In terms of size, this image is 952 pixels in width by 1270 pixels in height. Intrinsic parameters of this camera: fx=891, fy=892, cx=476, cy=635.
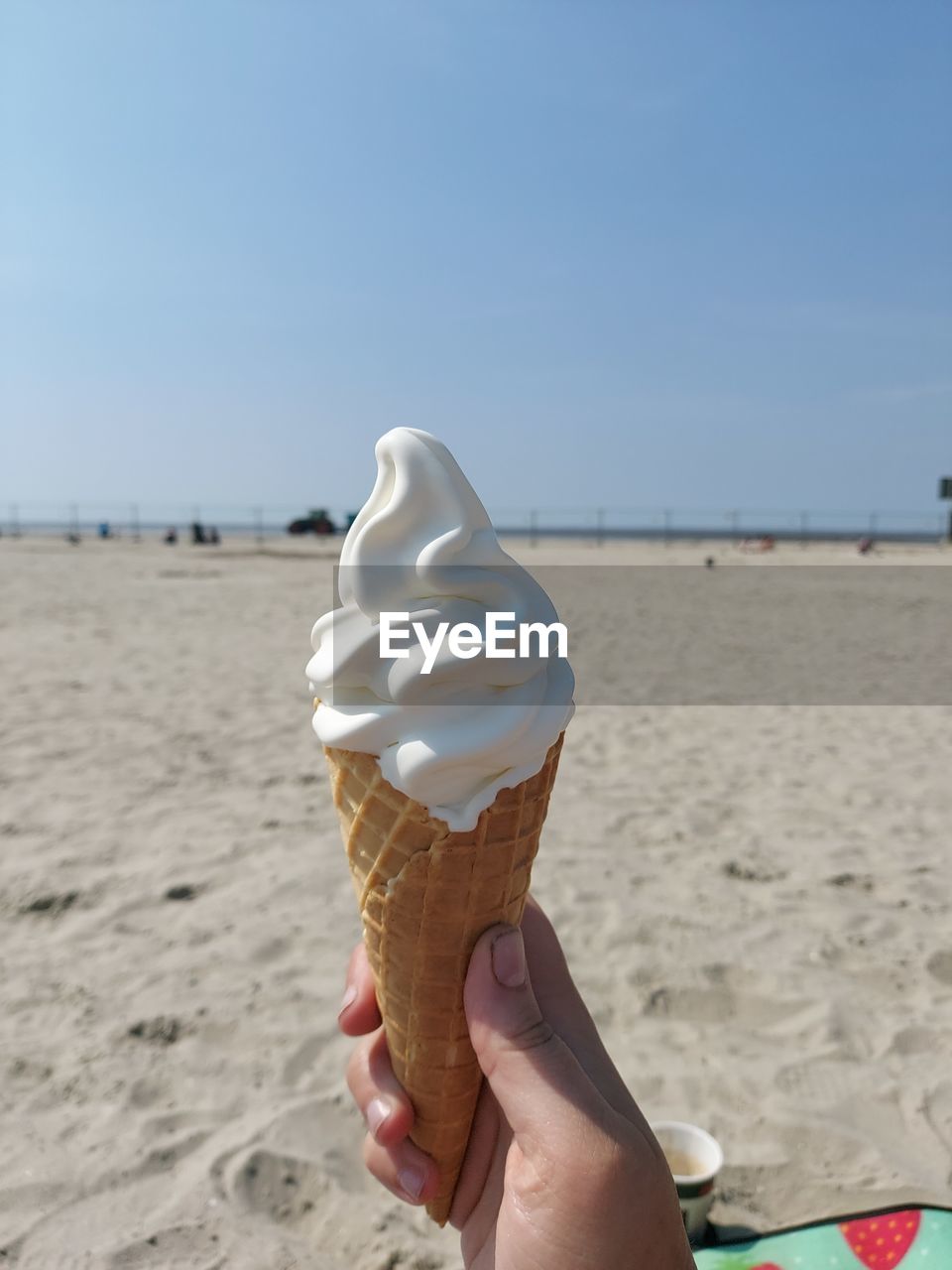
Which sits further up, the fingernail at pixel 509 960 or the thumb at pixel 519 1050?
the fingernail at pixel 509 960

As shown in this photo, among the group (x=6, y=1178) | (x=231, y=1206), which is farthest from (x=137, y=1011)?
(x=231, y=1206)

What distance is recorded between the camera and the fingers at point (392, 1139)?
2154mm

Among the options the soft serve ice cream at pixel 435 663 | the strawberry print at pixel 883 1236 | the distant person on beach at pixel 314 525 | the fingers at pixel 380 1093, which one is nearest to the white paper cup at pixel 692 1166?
the strawberry print at pixel 883 1236

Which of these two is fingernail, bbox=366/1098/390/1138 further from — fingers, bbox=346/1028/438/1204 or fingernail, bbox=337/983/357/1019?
fingernail, bbox=337/983/357/1019

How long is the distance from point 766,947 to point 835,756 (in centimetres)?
323

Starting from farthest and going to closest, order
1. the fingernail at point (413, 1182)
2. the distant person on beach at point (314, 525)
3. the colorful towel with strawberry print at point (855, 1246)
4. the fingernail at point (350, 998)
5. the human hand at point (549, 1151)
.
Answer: the distant person on beach at point (314, 525) < the fingernail at point (350, 998) < the colorful towel with strawberry print at point (855, 1246) < the fingernail at point (413, 1182) < the human hand at point (549, 1151)

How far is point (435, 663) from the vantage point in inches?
70.9

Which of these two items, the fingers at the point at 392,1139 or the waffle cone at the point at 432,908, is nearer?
the waffle cone at the point at 432,908

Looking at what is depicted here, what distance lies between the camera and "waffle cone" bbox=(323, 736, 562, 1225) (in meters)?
1.92

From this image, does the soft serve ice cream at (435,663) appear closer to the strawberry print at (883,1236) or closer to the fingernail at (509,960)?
the fingernail at (509,960)

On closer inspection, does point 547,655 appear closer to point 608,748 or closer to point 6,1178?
point 6,1178

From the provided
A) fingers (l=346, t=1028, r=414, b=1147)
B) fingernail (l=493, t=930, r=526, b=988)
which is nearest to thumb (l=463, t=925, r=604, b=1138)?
fingernail (l=493, t=930, r=526, b=988)

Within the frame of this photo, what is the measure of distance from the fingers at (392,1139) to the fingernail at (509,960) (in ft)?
1.94

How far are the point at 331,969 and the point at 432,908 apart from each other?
1.97 meters
